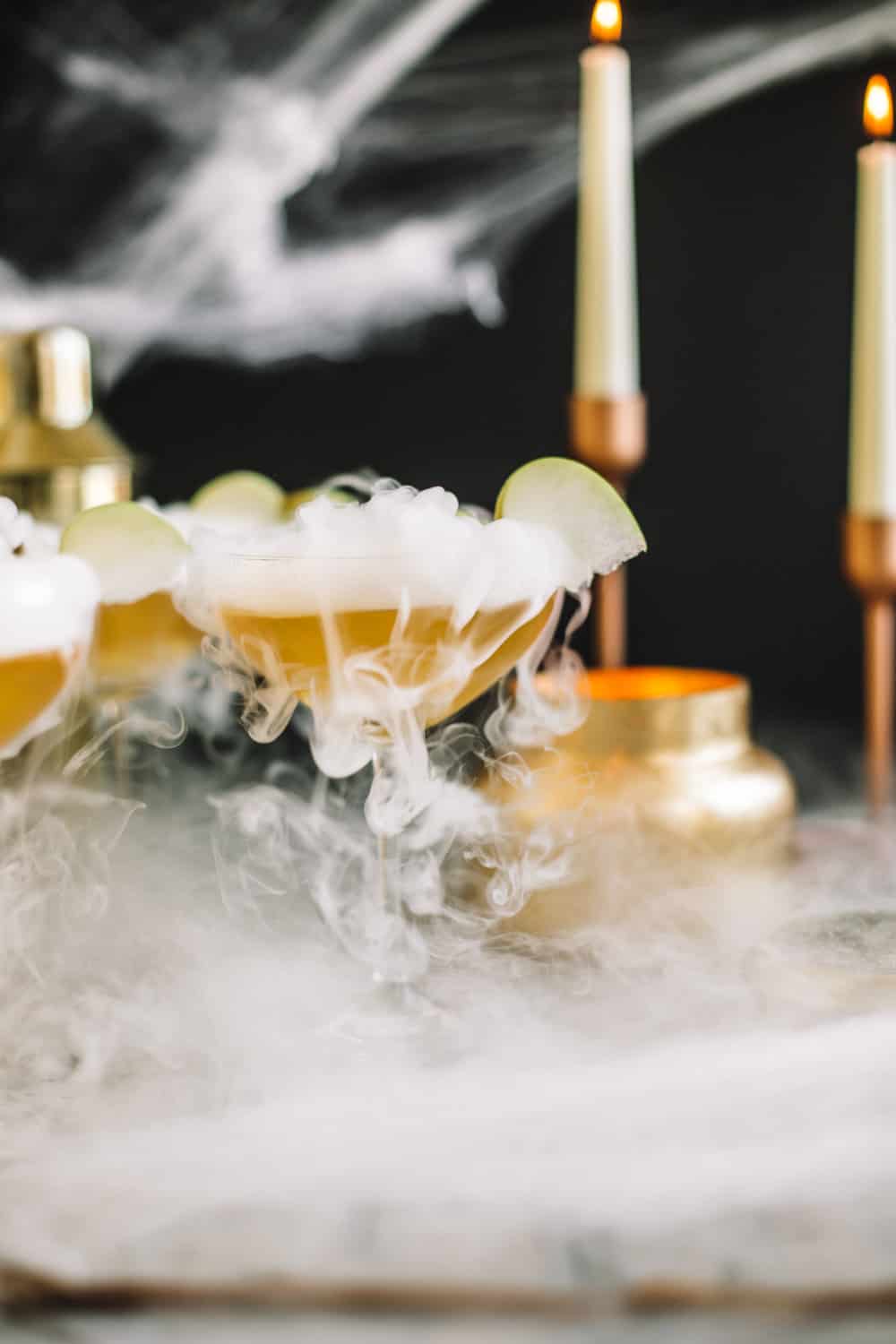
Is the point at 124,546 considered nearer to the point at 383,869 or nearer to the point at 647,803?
the point at 383,869

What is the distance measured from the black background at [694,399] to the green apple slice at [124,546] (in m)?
0.63

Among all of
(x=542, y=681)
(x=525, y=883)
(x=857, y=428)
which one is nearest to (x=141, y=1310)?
(x=525, y=883)

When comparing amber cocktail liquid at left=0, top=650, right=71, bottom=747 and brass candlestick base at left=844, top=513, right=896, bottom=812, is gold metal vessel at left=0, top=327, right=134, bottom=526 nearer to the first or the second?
amber cocktail liquid at left=0, top=650, right=71, bottom=747

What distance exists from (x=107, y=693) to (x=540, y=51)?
2.36 feet

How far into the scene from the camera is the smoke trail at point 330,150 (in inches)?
51.8

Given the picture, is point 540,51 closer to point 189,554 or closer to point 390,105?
point 390,105

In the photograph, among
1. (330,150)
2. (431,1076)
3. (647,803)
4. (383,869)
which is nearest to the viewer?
(431,1076)

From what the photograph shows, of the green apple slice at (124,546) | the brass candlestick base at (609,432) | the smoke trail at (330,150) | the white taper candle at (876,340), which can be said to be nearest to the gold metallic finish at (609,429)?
the brass candlestick base at (609,432)

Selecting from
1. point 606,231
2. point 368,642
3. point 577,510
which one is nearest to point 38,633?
point 368,642

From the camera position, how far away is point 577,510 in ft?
2.55

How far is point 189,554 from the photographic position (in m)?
0.81

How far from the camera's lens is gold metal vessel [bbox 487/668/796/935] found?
3.26ft

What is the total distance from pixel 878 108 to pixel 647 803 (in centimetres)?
56

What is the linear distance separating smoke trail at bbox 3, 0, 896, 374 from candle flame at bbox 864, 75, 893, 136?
0.26m
